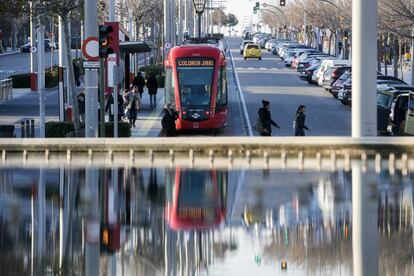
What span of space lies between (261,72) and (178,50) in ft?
147

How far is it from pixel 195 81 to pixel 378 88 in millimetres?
7512

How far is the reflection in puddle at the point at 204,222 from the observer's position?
13.4 meters

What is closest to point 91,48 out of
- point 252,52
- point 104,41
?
point 104,41

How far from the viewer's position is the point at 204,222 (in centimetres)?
1656

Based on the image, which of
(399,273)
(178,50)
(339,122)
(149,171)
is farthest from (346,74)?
(399,273)

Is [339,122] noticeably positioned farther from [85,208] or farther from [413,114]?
[85,208]

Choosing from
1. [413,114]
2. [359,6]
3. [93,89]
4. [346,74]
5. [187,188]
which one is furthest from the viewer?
[346,74]

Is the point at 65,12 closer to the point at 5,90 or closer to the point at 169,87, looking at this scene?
the point at 169,87

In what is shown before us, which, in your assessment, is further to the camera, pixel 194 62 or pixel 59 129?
pixel 194 62

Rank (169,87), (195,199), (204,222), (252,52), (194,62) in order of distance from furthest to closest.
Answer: (252,52) < (169,87) < (194,62) < (195,199) < (204,222)

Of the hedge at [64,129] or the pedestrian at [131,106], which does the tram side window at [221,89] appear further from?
the hedge at [64,129]

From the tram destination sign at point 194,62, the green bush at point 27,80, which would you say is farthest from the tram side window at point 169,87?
the green bush at point 27,80

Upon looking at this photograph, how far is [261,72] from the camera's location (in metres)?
87.6

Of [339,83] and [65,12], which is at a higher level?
[65,12]
